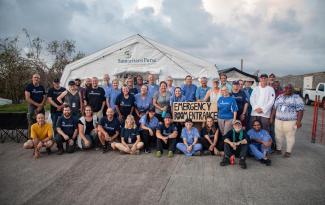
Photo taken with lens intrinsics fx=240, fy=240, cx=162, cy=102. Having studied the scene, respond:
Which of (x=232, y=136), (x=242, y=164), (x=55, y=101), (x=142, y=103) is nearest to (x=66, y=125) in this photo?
(x=55, y=101)

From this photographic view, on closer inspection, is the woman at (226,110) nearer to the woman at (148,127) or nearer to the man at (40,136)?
the woman at (148,127)

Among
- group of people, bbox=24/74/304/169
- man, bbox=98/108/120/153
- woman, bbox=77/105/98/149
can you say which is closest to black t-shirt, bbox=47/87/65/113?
group of people, bbox=24/74/304/169

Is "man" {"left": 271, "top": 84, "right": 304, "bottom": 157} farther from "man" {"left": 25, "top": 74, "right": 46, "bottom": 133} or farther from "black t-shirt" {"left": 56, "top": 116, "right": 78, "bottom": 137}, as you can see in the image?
"man" {"left": 25, "top": 74, "right": 46, "bottom": 133}

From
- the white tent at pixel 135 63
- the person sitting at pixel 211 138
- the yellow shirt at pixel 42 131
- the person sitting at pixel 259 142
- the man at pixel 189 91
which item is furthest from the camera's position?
the white tent at pixel 135 63

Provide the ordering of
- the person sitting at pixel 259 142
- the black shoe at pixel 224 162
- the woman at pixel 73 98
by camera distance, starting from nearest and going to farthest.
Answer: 1. the black shoe at pixel 224 162
2. the person sitting at pixel 259 142
3. the woman at pixel 73 98

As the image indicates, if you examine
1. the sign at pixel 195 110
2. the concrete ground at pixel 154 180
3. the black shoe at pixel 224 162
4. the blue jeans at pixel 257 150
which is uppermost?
the sign at pixel 195 110

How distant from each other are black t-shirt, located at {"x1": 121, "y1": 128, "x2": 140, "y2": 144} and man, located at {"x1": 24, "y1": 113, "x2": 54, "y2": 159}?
1862 mm

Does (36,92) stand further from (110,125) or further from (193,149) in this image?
(193,149)

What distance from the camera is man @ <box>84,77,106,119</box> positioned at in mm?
7008

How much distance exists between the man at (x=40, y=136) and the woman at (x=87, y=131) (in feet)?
2.44

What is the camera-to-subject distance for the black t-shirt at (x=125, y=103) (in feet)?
22.1

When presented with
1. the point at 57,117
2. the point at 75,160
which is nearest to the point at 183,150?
the point at 75,160

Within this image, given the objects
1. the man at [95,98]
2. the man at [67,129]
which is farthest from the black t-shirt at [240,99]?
the man at [67,129]

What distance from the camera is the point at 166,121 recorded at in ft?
21.1
